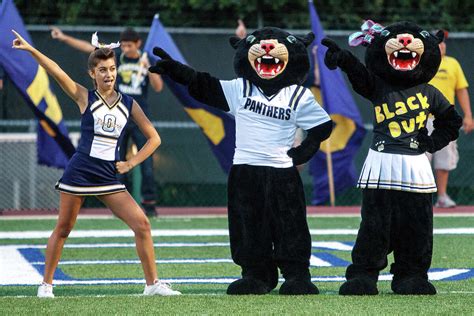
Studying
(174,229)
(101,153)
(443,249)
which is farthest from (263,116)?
(174,229)

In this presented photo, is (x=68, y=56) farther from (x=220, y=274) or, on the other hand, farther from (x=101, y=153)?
(x=101, y=153)

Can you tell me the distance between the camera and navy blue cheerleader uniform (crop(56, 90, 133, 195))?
7277 mm

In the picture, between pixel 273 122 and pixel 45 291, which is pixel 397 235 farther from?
pixel 45 291

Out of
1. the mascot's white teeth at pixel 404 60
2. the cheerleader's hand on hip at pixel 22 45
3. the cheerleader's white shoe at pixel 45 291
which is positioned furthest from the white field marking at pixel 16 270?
the mascot's white teeth at pixel 404 60

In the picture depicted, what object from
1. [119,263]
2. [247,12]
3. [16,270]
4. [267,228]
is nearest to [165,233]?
[119,263]

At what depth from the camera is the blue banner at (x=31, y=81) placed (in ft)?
42.9

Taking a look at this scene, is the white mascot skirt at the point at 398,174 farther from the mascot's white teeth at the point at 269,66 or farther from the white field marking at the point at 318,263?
the white field marking at the point at 318,263

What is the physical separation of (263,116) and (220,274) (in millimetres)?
1687

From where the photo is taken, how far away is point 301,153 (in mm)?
7410

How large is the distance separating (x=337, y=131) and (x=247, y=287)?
Result: 7.22 metres

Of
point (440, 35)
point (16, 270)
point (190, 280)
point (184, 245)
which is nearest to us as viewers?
point (440, 35)

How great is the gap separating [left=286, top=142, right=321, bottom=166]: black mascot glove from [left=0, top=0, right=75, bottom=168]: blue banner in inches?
241

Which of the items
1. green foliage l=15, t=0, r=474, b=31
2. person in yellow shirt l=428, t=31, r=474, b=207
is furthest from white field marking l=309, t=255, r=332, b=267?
green foliage l=15, t=0, r=474, b=31

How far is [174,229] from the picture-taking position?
40.3 ft
